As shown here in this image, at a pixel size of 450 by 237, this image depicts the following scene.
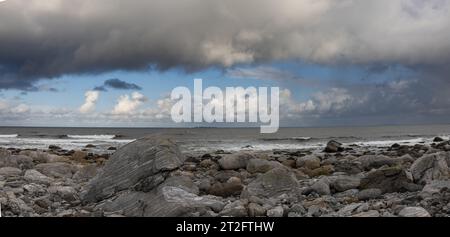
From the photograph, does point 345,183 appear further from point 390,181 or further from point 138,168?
point 138,168

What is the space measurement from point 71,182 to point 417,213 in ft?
30.0

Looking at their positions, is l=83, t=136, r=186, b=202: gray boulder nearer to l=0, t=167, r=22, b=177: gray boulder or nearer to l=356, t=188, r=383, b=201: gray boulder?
l=356, t=188, r=383, b=201: gray boulder

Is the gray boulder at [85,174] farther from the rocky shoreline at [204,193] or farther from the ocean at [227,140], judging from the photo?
the ocean at [227,140]

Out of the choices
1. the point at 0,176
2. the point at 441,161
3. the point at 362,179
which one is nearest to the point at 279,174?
the point at 362,179

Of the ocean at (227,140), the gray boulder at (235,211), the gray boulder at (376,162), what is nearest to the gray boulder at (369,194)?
the gray boulder at (235,211)

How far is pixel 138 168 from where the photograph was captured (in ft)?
30.0

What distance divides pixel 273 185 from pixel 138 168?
318 centimetres

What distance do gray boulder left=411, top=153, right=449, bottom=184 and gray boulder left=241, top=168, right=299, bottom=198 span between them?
2779 millimetres

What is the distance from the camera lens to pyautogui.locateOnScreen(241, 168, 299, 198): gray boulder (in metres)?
10.1

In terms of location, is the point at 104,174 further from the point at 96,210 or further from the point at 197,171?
the point at 197,171

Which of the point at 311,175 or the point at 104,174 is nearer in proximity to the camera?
the point at 104,174

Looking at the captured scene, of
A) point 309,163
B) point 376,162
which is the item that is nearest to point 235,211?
point 376,162

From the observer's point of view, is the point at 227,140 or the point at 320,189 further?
the point at 227,140

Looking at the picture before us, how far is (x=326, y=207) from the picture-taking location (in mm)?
8492
